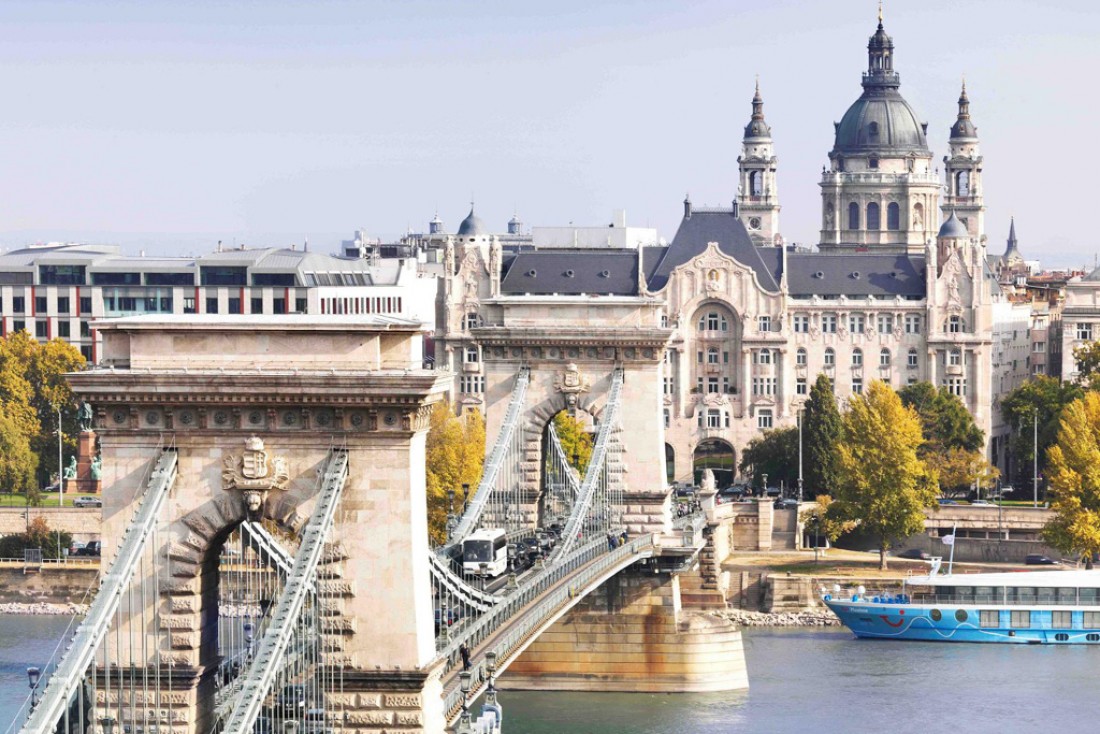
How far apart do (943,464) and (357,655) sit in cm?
7575

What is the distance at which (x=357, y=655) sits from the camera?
1695 inches

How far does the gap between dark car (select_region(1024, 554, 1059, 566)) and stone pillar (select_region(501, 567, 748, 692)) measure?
94.9 ft

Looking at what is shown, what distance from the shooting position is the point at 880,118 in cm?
17688

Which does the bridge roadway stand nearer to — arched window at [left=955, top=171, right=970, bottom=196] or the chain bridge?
the chain bridge

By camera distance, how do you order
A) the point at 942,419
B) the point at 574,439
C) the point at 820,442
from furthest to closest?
the point at 942,419
the point at 820,442
the point at 574,439

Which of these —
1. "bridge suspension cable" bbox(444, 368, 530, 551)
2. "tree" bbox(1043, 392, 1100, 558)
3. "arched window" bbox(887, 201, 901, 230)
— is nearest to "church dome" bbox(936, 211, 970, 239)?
"tree" bbox(1043, 392, 1100, 558)

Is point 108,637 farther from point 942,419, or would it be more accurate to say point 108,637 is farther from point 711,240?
point 711,240

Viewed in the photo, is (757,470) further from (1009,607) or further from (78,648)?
(78,648)

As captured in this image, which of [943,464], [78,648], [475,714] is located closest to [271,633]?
[78,648]

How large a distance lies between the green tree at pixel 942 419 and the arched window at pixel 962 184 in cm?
5701

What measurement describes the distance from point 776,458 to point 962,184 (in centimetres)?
6596

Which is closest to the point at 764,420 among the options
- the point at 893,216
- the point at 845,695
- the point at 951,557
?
the point at 951,557

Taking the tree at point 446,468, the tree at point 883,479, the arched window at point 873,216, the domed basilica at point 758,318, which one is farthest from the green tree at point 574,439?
the arched window at point 873,216

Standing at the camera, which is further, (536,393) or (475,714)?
(536,393)
